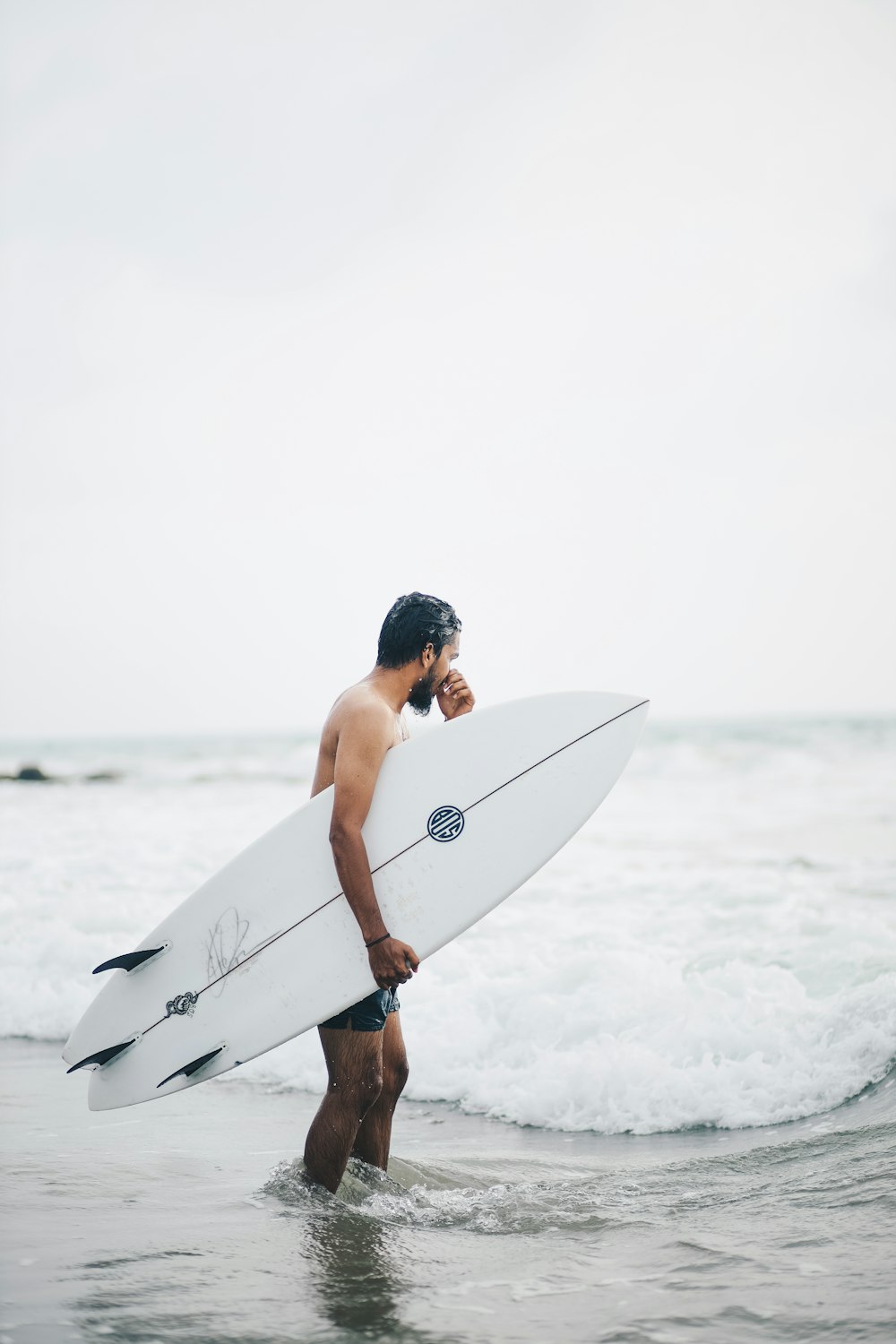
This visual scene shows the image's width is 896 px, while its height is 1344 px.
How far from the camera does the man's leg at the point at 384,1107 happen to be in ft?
9.56

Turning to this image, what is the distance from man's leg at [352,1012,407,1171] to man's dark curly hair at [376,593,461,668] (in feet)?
3.18

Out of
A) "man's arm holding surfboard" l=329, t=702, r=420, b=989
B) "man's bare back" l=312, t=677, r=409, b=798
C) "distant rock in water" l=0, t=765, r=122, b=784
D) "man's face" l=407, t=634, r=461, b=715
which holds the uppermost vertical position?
"distant rock in water" l=0, t=765, r=122, b=784

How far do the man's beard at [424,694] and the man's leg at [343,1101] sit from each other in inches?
34.3

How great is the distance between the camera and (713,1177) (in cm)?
326

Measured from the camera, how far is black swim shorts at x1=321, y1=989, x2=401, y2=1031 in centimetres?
277

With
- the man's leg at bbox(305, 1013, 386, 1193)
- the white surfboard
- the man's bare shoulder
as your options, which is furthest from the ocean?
the man's bare shoulder

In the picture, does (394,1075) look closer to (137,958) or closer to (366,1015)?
(366,1015)

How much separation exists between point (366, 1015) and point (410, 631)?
1.00m

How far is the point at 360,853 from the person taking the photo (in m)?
2.63

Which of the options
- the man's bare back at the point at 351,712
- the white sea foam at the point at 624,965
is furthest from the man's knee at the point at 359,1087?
the white sea foam at the point at 624,965

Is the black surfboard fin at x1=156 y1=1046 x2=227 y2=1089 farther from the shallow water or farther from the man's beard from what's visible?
the man's beard

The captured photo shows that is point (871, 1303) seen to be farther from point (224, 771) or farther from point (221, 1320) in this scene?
point (224, 771)

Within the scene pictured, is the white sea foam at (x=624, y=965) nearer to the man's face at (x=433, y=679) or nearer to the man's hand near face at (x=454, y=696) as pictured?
the man's hand near face at (x=454, y=696)

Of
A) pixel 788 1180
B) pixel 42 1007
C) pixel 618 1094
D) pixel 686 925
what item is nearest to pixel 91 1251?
pixel 788 1180
